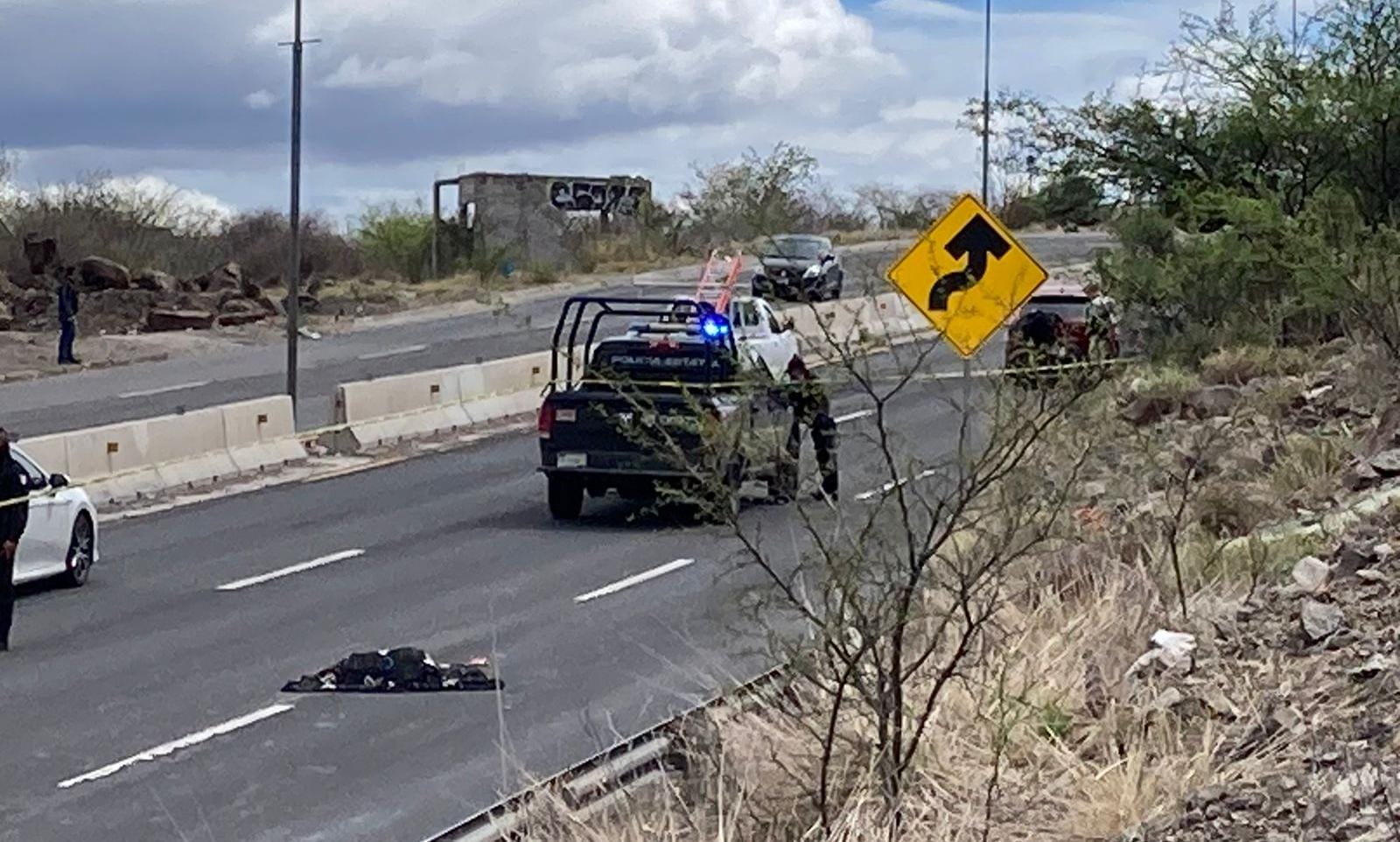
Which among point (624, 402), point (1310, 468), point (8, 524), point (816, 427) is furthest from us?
point (624, 402)

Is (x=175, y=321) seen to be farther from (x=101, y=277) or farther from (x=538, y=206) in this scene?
(x=538, y=206)

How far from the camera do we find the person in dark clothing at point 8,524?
1497 centimetres

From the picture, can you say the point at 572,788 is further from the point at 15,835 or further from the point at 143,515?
the point at 143,515

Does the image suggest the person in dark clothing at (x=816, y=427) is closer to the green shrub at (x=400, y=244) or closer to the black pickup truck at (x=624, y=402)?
the black pickup truck at (x=624, y=402)

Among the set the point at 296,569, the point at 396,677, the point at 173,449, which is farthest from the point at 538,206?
the point at 396,677

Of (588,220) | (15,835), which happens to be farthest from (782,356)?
(588,220)

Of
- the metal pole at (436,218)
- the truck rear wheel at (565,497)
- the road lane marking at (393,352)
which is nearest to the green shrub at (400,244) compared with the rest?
the metal pole at (436,218)

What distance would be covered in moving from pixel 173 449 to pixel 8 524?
9.76 meters

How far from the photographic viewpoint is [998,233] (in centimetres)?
1514

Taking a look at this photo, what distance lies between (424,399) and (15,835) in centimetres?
1986

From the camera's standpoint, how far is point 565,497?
21.9 m

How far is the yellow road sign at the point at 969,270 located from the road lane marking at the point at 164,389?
23810 millimetres

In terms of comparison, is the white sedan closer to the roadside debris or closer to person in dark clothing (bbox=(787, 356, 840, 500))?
the roadside debris

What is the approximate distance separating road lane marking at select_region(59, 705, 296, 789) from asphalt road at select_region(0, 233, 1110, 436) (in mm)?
16388
